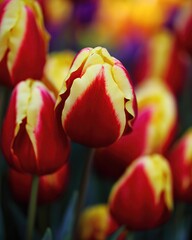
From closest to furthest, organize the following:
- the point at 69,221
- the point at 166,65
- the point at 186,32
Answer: the point at 69,221, the point at 186,32, the point at 166,65

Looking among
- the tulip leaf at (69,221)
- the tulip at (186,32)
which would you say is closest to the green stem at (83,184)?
the tulip leaf at (69,221)

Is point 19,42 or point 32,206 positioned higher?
point 19,42

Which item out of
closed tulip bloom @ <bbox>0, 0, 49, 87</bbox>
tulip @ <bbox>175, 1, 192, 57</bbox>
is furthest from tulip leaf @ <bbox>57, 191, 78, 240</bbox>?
tulip @ <bbox>175, 1, 192, 57</bbox>

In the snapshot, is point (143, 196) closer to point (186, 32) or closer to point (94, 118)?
point (94, 118)

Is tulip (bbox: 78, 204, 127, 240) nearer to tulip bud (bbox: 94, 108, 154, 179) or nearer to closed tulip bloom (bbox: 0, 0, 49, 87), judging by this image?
tulip bud (bbox: 94, 108, 154, 179)

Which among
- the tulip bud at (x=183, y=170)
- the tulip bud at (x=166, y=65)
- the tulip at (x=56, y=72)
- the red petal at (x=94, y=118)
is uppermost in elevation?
the red petal at (x=94, y=118)

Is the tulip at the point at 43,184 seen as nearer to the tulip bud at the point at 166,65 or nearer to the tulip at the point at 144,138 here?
the tulip at the point at 144,138

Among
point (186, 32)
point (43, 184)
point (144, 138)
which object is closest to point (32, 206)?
point (43, 184)
